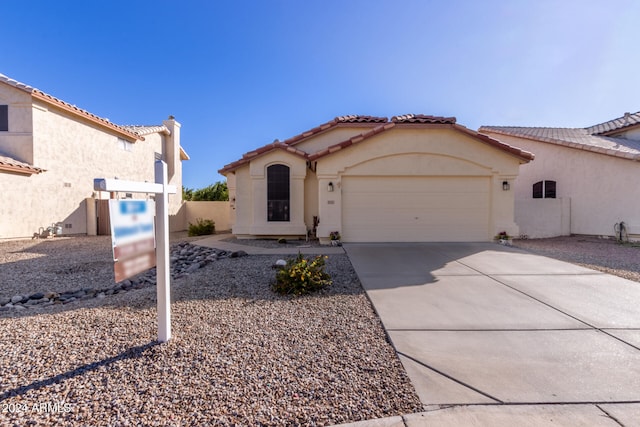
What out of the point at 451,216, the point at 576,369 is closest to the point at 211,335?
the point at 576,369

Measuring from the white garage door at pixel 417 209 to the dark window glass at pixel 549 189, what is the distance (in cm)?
624

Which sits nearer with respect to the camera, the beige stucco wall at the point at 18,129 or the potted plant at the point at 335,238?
the potted plant at the point at 335,238

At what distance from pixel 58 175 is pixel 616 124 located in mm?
31604

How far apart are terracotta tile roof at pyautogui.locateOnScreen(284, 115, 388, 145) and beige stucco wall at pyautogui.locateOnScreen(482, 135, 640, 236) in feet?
27.4

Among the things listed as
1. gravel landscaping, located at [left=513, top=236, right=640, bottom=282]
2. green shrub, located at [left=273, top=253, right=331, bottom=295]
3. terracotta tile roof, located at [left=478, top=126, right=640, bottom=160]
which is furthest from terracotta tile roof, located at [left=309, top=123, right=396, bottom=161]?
terracotta tile roof, located at [left=478, top=126, right=640, bottom=160]

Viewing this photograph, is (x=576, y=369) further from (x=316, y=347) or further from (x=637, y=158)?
(x=637, y=158)

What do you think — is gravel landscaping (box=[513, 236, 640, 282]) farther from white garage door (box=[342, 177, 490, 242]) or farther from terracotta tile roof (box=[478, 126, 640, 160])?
terracotta tile roof (box=[478, 126, 640, 160])

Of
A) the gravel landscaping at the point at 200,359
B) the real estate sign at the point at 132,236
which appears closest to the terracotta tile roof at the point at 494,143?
the gravel landscaping at the point at 200,359

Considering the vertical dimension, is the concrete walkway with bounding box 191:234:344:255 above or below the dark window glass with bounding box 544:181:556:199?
below

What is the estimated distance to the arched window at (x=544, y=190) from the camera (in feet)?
47.7

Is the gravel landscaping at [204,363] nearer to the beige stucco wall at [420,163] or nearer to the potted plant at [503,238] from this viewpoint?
the beige stucco wall at [420,163]

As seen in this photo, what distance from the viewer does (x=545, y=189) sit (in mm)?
Answer: 14719

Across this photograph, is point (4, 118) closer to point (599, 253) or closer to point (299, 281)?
point (299, 281)

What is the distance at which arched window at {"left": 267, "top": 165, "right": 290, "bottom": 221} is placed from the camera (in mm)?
12258
